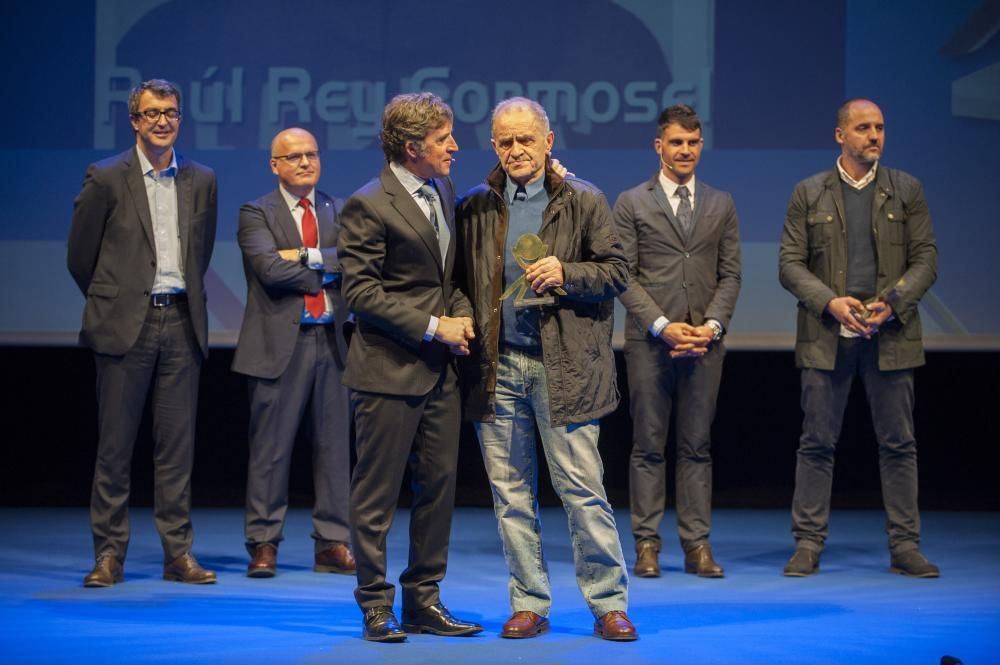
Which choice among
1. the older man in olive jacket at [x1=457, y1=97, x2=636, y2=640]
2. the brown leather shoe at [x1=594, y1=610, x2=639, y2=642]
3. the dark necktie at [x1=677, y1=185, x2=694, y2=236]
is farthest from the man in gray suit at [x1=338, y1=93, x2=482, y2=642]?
the dark necktie at [x1=677, y1=185, x2=694, y2=236]

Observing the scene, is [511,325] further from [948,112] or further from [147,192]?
[948,112]

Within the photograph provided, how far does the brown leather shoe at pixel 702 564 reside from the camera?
5.08 metres

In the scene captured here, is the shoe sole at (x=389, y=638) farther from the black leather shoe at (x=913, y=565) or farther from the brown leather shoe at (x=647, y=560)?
the black leather shoe at (x=913, y=565)

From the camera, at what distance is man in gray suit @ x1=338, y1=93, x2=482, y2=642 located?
3846mm

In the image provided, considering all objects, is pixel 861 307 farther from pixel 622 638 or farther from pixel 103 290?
pixel 103 290

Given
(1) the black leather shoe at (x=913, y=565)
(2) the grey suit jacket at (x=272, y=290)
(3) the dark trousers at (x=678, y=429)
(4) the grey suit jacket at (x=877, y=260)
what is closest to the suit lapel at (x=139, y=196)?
(2) the grey suit jacket at (x=272, y=290)

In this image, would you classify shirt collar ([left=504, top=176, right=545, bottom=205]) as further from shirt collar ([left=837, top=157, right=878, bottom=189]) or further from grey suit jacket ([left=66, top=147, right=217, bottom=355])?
shirt collar ([left=837, top=157, right=878, bottom=189])

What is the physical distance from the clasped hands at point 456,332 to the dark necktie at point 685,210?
1657 mm

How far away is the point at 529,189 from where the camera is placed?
3.95 meters

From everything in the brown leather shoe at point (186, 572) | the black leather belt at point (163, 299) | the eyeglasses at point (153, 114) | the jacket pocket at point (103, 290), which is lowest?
the brown leather shoe at point (186, 572)

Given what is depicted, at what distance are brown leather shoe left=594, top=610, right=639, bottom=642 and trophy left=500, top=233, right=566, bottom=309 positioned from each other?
100cm

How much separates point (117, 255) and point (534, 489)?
1.95 meters

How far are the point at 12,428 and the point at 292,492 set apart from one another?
152 centimetres

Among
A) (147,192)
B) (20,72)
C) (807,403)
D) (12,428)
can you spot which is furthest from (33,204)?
(807,403)
